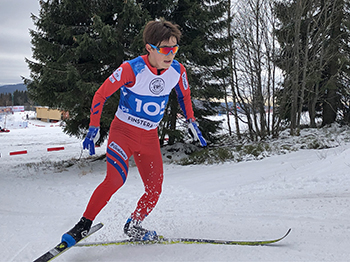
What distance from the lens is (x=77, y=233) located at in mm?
2340

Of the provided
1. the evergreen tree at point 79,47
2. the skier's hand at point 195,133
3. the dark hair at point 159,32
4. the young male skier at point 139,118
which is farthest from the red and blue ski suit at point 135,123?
the evergreen tree at point 79,47

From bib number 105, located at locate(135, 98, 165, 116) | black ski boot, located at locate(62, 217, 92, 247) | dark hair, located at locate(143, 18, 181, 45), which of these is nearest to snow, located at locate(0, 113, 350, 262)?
black ski boot, located at locate(62, 217, 92, 247)

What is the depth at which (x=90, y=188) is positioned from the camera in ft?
19.0

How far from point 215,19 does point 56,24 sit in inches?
184

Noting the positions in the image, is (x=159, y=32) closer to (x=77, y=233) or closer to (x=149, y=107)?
(x=149, y=107)

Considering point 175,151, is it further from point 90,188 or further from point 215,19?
point 215,19

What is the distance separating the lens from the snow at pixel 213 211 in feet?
8.44

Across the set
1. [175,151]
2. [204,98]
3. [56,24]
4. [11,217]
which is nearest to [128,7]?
[56,24]

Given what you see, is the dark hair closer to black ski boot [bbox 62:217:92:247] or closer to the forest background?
black ski boot [bbox 62:217:92:247]

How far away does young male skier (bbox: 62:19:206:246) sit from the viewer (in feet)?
8.11

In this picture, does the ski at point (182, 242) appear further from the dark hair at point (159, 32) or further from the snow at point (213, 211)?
the dark hair at point (159, 32)

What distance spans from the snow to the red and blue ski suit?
63cm

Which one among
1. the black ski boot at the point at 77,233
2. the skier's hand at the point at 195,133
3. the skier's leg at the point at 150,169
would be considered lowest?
the black ski boot at the point at 77,233

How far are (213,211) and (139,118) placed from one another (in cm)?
206
